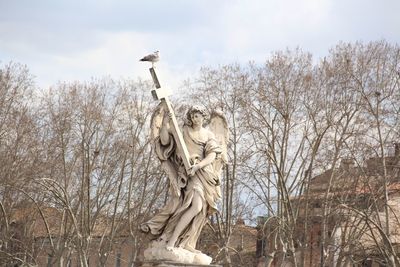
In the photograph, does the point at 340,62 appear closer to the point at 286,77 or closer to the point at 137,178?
the point at 286,77

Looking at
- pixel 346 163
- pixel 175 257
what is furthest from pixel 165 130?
pixel 346 163

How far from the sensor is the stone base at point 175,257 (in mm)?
12614

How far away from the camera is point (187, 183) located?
13148 mm

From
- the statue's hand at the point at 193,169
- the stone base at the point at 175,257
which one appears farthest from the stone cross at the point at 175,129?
the stone base at the point at 175,257

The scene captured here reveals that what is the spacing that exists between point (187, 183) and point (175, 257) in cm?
110

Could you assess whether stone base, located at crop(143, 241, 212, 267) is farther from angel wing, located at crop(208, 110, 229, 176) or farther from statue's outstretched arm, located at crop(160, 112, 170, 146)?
angel wing, located at crop(208, 110, 229, 176)

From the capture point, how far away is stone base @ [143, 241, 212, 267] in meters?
12.6

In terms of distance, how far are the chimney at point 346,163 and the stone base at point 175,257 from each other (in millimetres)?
20232

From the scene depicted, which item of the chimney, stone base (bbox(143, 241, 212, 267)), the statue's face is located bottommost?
stone base (bbox(143, 241, 212, 267))

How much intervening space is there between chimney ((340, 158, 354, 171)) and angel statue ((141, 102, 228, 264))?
19.6 meters

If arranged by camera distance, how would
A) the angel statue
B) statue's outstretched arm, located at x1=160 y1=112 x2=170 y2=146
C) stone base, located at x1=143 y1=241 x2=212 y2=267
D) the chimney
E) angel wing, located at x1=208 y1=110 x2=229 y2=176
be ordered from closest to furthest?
1. stone base, located at x1=143 y1=241 x2=212 y2=267
2. the angel statue
3. statue's outstretched arm, located at x1=160 y1=112 x2=170 y2=146
4. angel wing, located at x1=208 y1=110 x2=229 y2=176
5. the chimney

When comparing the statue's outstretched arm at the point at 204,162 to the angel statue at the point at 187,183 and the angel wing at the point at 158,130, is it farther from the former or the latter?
the angel wing at the point at 158,130

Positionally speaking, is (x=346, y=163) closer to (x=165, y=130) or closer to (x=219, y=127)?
(x=219, y=127)

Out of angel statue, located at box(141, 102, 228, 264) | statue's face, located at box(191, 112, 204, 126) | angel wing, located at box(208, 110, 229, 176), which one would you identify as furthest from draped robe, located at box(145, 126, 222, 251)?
angel wing, located at box(208, 110, 229, 176)
